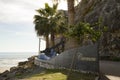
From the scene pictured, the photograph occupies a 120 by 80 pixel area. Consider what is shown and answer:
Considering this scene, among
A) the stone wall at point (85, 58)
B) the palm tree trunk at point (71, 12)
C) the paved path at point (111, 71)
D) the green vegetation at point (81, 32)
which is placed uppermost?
the palm tree trunk at point (71, 12)

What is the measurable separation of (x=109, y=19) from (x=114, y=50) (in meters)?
4.08

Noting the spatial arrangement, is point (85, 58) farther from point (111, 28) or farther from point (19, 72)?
point (111, 28)

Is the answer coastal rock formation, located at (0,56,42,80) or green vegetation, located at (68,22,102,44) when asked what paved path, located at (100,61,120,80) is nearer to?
green vegetation, located at (68,22,102,44)

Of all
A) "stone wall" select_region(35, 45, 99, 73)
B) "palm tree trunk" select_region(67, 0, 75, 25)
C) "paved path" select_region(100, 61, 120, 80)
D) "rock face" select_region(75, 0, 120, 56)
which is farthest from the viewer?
"rock face" select_region(75, 0, 120, 56)

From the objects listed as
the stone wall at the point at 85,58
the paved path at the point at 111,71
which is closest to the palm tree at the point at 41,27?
the stone wall at the point at 85,58

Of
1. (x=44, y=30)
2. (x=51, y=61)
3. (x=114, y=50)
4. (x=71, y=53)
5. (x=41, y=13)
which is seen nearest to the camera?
(x=71, y=53)

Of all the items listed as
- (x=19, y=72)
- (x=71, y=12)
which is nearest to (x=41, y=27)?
(x=19, y=72)

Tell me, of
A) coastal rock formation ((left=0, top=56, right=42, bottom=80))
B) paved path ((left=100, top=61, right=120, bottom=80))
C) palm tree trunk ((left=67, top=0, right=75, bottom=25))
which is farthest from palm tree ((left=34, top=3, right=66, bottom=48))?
paved path ((left=100, top=61, right=120, bottom=80))

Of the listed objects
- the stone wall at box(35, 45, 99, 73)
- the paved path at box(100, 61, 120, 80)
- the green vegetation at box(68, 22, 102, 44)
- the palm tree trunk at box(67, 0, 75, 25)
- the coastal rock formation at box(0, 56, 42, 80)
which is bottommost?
the coastal rock formation at box(0, 56, 42, 80)

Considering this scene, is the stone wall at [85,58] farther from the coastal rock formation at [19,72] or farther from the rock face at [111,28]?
the rock face at [111,28]

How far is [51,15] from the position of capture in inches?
1697

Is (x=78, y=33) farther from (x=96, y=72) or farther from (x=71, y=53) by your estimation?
(x=71, y=53)


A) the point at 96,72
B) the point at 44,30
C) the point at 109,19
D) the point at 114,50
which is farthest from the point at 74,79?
the point at 44,30

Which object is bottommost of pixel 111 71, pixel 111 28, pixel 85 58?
pixel 111 71
